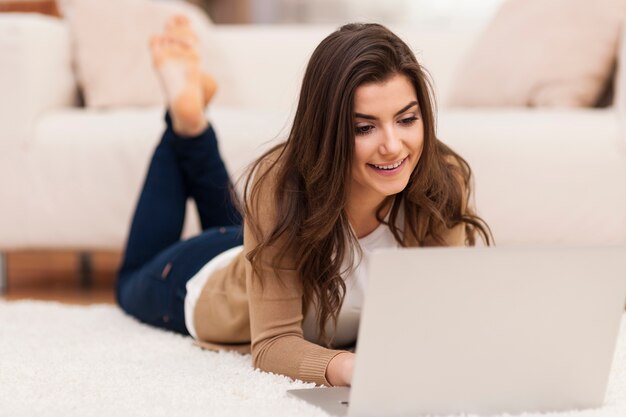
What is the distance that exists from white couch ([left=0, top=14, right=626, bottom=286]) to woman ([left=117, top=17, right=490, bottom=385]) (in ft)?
1.77

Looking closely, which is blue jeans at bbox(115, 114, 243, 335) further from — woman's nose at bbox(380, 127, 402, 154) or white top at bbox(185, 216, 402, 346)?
woman's nose at bbox(380, 127, 402, 154)

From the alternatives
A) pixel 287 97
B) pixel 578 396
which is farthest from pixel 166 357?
pixel 287 97

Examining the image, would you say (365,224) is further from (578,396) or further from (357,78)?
(578,396)

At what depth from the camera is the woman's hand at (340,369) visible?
1153mm

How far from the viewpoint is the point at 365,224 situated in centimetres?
137

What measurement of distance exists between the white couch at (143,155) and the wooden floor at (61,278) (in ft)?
0.44

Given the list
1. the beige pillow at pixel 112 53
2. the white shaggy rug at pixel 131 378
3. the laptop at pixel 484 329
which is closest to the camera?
the laptop at pixel 484 329

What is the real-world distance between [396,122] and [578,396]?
41 centimetres

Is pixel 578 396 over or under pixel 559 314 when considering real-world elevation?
under

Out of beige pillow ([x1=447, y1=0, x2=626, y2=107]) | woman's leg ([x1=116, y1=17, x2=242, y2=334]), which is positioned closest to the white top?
woman's leg ([x1=116, y1=17, x2=242, y2=334])

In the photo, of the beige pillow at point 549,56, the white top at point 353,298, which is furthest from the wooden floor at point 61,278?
the beige pillow at point 549,56

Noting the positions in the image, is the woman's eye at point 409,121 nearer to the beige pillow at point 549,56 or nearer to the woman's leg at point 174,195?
the woman's leg at point 174,195

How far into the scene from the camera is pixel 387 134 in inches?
46.0

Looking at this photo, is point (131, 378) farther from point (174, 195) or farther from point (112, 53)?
point (112, 53)
